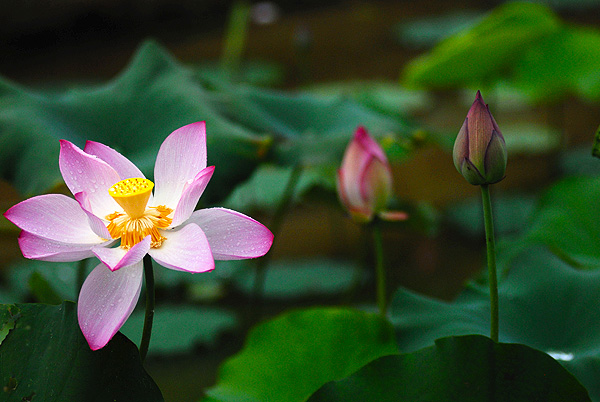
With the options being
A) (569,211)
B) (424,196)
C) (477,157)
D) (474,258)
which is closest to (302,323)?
(477,157)

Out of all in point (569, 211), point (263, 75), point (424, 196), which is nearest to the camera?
point (569, 211)

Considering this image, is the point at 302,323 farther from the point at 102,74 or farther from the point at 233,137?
the point at 102,74

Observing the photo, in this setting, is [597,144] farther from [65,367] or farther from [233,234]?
[65,367]

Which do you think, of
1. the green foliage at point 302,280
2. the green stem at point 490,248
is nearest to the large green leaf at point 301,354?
the green stem at point 490,248

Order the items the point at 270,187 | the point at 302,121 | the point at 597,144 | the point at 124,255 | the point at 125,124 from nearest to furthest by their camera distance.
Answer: the point at 124,255, the point at 597,144, the point at 125,124, the point at 302,121, the point at 270,187

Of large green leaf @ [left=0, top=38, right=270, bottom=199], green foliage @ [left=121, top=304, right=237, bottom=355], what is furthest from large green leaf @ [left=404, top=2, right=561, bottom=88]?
green foliage @ [left=121, top=304, right=237, bottom=355]

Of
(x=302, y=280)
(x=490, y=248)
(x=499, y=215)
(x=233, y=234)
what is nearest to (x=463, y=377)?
(x=490, y=248)
